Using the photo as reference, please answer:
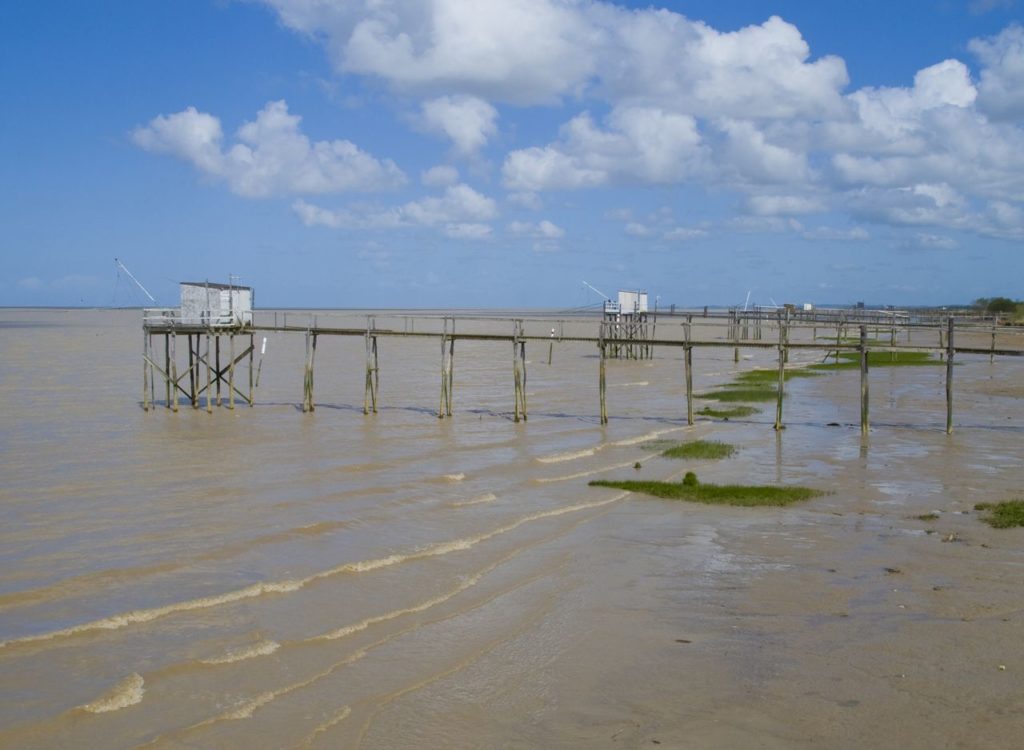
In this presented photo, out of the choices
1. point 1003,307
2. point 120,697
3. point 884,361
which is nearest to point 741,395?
point 884,361

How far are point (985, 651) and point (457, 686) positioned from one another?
430cm

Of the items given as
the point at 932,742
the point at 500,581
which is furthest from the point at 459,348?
the point at 932,742

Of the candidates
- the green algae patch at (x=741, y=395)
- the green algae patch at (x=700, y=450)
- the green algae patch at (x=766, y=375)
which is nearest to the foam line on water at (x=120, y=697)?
the green algae patch at (x=700, y=450)

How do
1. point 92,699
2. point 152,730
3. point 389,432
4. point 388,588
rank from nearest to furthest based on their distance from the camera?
1. point 152,730
2. point 92,699
3. point 388,588
4. point 389,432

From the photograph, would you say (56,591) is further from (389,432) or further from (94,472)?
(389,432)

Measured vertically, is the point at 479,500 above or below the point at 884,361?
below

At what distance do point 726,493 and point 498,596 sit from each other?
6001 millimetres

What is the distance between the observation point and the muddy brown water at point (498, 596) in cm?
691

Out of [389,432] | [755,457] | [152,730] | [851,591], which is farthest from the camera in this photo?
[389,432]

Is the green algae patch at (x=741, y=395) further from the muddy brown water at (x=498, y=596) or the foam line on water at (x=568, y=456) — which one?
the foam line on water at (x=568, y=456)

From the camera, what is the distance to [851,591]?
962 centimetres

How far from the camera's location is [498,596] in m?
9.94

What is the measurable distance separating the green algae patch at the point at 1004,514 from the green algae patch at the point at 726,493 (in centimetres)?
243

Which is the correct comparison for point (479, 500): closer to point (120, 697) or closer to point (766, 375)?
point (120, 697)
